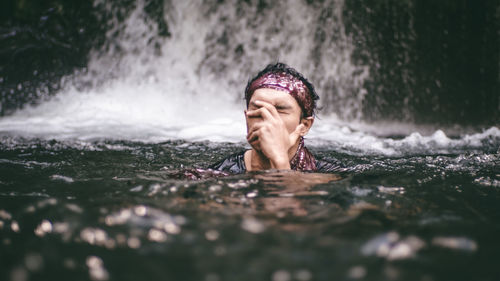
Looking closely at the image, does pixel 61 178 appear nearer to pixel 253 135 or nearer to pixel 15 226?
pixel 15 226

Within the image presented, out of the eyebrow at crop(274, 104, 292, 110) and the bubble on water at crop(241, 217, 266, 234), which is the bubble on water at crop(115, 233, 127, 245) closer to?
the bubble on water at crop(241, 217, 266, 234)

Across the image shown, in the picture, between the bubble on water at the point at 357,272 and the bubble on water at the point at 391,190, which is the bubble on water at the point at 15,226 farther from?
the bubble on water at the point at 391,190

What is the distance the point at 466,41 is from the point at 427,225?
7994 millimetres

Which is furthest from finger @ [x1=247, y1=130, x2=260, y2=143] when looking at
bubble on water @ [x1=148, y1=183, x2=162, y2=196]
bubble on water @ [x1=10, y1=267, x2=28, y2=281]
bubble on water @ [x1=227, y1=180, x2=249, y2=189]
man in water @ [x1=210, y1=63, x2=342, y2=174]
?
bubble on water @ [x1=10, y1=267, x2=28, y2=281]

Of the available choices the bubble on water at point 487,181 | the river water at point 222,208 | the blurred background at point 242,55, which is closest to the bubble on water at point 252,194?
the river water at point 222,208

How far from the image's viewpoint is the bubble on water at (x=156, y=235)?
1201 mm

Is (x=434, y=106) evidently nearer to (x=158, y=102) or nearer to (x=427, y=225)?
(x=158, y=102)

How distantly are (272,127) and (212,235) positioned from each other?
1254mm

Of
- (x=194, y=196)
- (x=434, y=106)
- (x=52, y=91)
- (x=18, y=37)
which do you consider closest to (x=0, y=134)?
(x=52, y=91)

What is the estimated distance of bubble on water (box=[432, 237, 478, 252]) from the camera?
121cm

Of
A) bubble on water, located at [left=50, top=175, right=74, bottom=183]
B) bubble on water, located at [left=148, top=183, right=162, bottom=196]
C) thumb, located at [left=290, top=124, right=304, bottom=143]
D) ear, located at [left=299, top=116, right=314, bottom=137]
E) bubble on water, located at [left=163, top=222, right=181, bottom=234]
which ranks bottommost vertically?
bubble on water, located at [left=163, top=222, right=181, bottom=234]

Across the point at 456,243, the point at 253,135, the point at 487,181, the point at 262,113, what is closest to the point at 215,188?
the point at 253,135

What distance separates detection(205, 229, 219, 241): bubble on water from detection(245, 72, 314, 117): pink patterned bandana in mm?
1604

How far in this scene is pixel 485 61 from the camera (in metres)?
7.92
